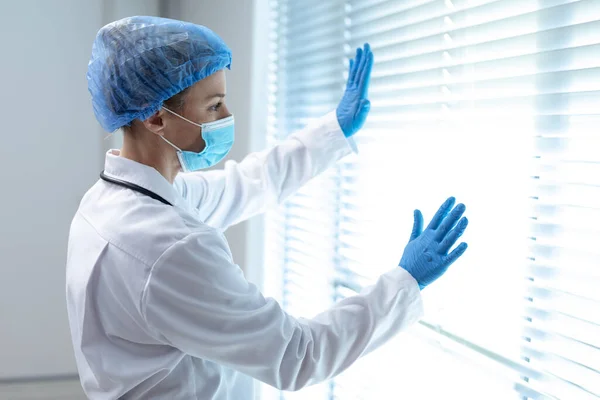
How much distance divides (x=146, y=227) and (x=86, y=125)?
5.46 feet

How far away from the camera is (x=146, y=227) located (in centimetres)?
108

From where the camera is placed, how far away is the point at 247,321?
3.40 ft

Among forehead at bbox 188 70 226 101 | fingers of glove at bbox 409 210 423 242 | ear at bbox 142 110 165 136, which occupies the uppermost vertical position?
forehead at bbox 188 70 226 101

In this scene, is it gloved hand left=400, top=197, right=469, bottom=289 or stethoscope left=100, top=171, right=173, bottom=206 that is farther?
stethoscope left=100, top=171, right=173, bottom=206

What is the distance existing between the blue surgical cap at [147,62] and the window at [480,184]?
19.7 inches

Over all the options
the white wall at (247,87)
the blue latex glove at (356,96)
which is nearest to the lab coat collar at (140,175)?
the blue latex glove at (356,96)

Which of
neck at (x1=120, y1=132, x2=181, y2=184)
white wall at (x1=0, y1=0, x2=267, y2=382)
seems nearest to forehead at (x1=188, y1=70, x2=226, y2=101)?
neck at (x1=120, y1=132, x2=181, y2=184)

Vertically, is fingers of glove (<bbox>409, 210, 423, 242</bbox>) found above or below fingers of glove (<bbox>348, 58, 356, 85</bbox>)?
below

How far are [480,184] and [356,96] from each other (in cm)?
43

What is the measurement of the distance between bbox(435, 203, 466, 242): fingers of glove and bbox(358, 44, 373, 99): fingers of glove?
0.49 metres

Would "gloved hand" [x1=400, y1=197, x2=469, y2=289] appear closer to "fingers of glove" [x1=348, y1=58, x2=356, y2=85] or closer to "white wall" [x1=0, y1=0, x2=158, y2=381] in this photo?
"fingers of glove" [x1=348, y1=58, x2=356, y2=85]

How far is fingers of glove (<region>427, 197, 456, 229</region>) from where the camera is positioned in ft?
3.52

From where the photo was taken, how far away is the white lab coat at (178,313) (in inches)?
40.8

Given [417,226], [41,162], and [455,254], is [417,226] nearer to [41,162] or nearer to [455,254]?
[455,254]
